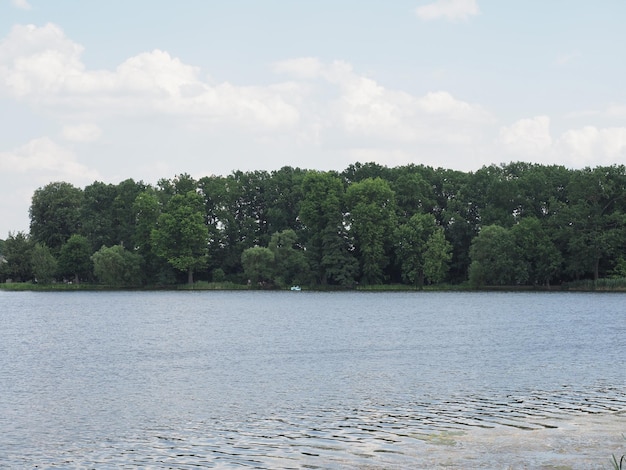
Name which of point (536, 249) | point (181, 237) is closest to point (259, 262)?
point (181, 237)

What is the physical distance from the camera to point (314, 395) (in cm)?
2998

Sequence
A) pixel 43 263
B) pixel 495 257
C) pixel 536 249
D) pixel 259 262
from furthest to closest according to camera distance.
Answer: pixel 43 263 < pixel 259 262 < pixel 495 257 < pixel 536 249

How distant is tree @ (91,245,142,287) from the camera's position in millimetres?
138625

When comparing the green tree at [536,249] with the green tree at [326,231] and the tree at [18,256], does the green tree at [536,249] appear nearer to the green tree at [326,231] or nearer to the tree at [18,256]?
the green tree at [326,231]

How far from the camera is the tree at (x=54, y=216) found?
158250 millimetres

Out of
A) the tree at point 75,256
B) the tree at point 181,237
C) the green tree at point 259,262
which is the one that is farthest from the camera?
the tree at point 75,256

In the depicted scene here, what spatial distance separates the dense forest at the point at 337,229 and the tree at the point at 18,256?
10.2 inches

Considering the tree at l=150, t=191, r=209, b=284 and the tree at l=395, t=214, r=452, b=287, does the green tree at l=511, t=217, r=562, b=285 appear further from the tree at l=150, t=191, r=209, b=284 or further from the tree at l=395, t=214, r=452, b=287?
the tree at l=150, t=191, r=209, b=284

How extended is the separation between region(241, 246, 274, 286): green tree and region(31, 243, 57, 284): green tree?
117 feet

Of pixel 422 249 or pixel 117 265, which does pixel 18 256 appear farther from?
pixel 422 249

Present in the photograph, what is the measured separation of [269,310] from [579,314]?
96.7 ft

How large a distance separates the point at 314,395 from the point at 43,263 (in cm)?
12393

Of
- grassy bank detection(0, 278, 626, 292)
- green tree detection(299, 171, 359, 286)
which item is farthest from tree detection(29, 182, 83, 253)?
green tree detection(299, 171, 359, 286)

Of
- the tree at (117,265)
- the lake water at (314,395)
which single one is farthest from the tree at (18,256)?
the lake water at (314,395)
